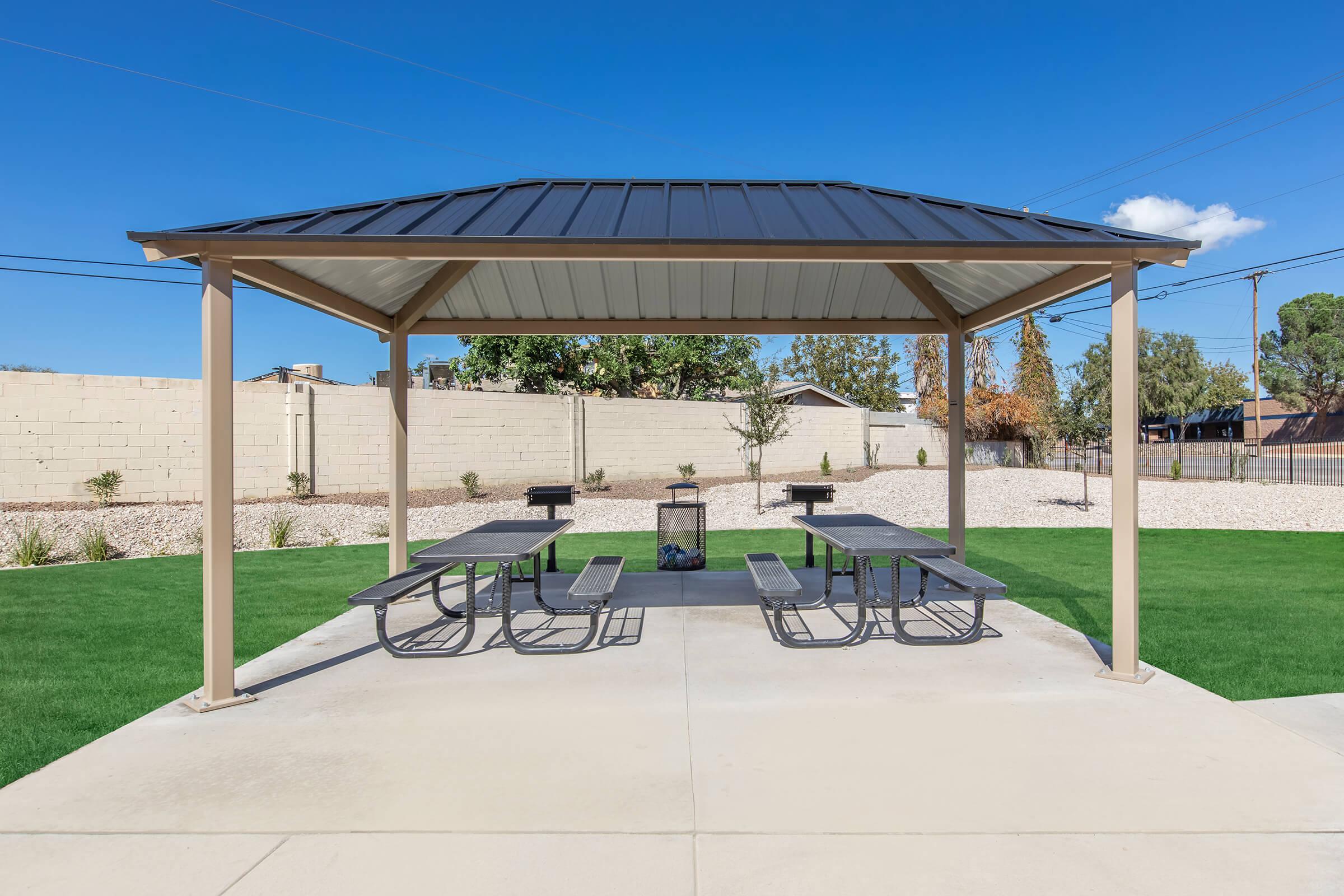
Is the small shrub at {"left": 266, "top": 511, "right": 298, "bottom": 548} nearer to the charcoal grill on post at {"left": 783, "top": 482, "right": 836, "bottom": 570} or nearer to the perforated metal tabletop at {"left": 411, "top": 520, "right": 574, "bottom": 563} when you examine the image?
the perforated metal tabletop at {"left": 411, "top": 520, "right": 574, "bottom": 563}

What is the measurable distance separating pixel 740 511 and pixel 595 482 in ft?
13.8

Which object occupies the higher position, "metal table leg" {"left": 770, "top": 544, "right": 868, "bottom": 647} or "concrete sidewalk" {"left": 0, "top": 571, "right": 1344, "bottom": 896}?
"metal table leg" {"left": 770, "top": 544, "right": 868, "bottom": 647}

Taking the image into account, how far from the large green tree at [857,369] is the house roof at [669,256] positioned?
28289 mm

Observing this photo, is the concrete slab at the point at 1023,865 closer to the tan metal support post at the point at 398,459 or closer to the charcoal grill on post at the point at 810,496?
the tan metal support post at the point at 398,459

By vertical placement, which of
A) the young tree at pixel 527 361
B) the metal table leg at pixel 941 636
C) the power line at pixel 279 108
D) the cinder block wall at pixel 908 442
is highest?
the power line at pixel 279 108

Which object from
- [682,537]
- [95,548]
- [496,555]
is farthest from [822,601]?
[95,548]

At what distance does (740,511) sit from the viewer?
50.6ft

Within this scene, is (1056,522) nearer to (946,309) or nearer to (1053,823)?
(946,309)

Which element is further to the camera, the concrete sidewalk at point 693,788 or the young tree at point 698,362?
the young tree at point 698,362

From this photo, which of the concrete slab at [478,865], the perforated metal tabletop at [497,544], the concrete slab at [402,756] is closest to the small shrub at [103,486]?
the perforated metal tabletop at [497,544]

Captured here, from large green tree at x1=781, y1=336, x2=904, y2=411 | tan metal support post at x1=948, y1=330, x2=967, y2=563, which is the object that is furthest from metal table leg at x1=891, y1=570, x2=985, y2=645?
large green tree at x1=781, y1=336, x2=904, y2=411

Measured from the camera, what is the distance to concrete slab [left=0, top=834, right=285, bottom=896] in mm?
2420

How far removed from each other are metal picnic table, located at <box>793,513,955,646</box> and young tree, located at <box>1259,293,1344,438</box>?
5420 centimetres

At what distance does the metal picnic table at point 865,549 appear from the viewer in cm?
514
